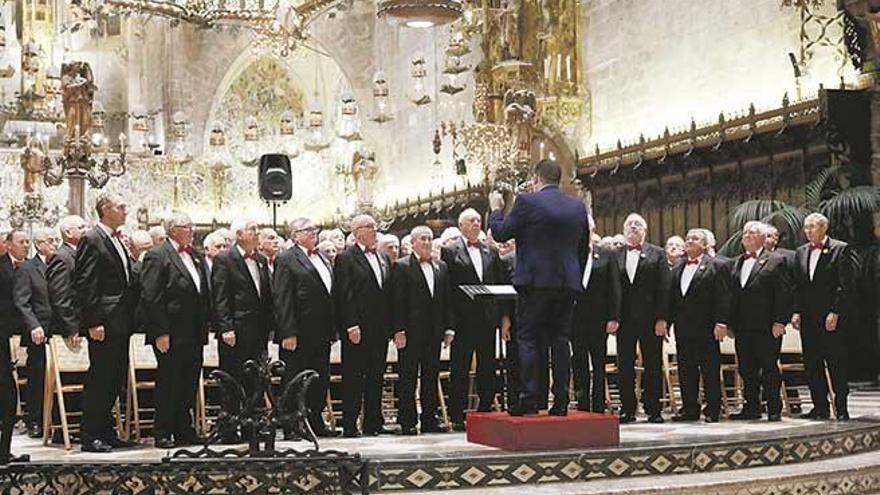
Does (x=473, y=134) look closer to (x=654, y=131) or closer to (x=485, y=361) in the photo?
(x=654, y=131)

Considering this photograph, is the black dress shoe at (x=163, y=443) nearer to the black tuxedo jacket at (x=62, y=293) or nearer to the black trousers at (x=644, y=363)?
the black tuxedo jacket at (x=62, y=293)

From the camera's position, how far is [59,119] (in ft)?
86.0

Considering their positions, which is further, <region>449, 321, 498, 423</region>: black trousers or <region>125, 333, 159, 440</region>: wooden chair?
<region>449, 321, 498, 423</region>: black trousers

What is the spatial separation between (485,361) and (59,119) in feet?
60.7

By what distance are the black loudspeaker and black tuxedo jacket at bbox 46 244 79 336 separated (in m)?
6.65

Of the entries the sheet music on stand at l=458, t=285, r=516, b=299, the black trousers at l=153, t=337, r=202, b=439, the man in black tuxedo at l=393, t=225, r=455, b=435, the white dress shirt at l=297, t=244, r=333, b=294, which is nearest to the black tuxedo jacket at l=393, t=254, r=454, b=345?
the man in black tuxedo at l=393, t=225, r=455, b=435

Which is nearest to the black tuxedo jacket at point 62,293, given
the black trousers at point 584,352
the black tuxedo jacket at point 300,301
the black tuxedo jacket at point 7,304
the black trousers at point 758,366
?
the black tuxedo jacket at point 7,304

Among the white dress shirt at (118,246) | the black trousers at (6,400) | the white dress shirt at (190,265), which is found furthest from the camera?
the white dress shirt at (190,265)

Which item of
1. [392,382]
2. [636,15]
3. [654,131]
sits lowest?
[392,382]

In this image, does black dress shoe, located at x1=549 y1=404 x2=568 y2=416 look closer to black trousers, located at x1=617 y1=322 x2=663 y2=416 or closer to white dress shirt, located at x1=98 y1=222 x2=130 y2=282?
black trousers, located at x1=617 y1=322 x2=663 y2=416

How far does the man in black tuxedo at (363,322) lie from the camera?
9336mm

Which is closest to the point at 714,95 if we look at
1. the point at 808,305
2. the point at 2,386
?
the point at 808,305

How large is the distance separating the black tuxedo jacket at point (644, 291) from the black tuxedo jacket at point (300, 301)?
7.19ft

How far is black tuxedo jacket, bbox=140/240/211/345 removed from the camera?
343 inches
